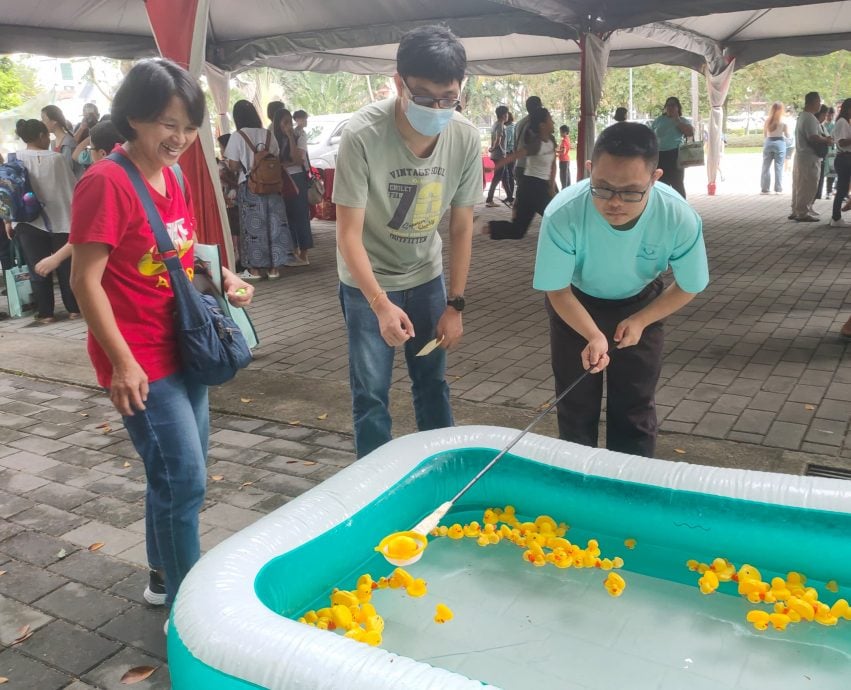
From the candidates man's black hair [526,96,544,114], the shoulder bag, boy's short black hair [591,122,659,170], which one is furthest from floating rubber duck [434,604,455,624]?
man's black hair [526,96,544,114]

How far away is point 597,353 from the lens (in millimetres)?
2584

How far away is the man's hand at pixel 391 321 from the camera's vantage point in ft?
8.44

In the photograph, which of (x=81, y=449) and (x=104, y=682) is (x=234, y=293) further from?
(x=81, y=449)

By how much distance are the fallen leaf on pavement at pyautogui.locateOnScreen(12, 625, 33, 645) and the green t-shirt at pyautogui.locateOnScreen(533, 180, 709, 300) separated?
2036 mm

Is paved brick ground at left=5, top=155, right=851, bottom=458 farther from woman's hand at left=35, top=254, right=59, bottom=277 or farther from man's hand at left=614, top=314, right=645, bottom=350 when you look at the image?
woman's hand at left=35, top=254, right=59, bottom=277

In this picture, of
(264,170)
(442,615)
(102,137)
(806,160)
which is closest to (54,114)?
(264,170)

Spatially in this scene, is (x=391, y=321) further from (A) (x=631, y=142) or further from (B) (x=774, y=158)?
(B) (x=774, y=158)

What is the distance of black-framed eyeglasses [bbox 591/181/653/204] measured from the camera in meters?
2.35

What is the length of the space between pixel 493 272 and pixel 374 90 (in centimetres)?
4028

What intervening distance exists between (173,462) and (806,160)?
35.2ft

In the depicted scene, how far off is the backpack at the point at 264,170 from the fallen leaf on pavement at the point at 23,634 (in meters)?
6.10

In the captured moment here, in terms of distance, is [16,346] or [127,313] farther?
[16,346]

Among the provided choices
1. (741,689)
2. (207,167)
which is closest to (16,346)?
(207,167)

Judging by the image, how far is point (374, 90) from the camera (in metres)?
45.8
